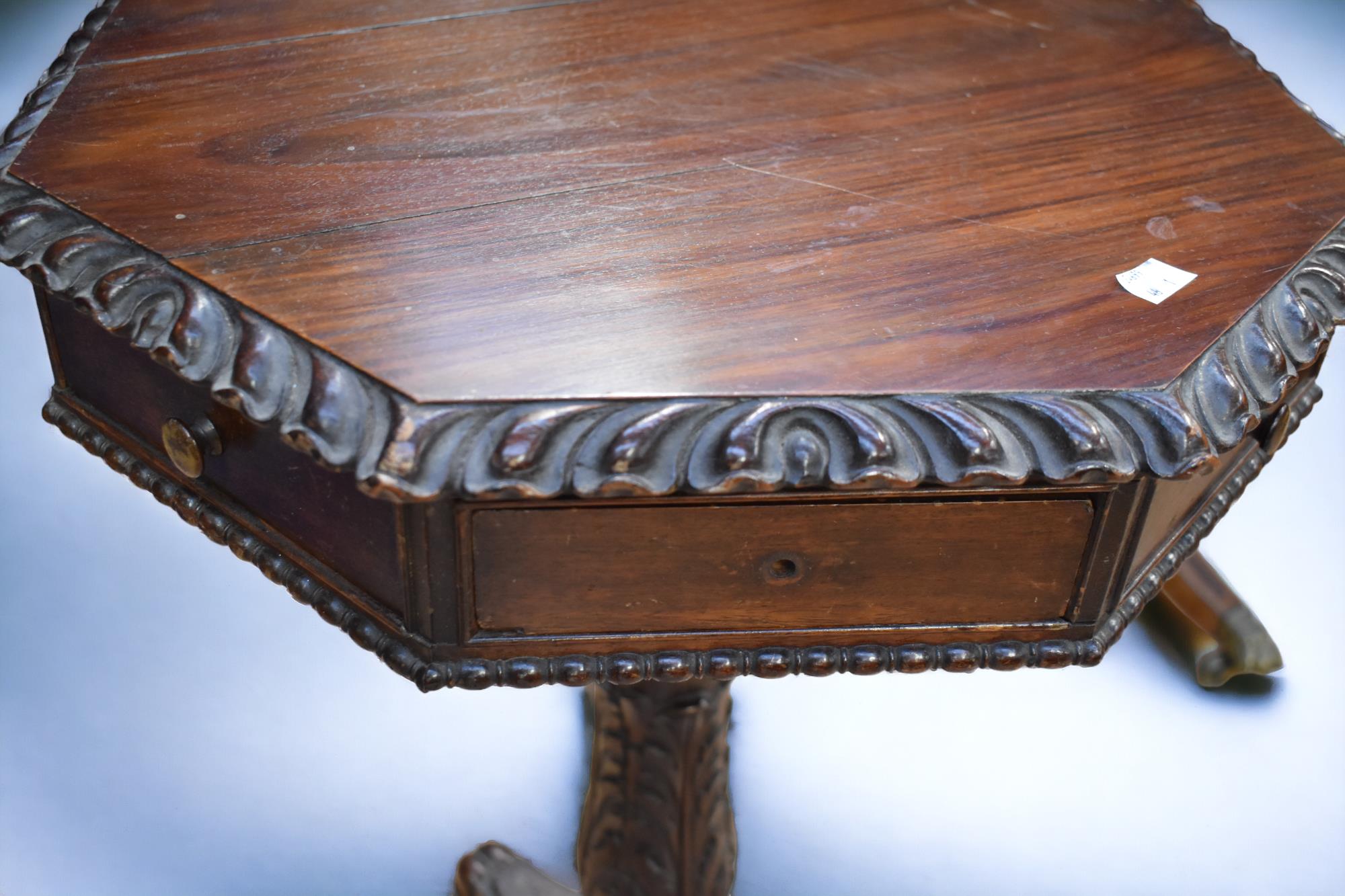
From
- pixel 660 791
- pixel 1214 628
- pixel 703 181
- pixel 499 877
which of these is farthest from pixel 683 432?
pixel 1214 628

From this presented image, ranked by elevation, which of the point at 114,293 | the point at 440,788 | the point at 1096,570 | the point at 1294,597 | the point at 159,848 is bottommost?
the point at 159,848

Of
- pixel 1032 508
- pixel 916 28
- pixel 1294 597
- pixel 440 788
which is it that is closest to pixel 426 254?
pixel 1032 508

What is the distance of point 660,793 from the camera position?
3.37 ft

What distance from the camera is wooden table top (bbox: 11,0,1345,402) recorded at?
68 cm

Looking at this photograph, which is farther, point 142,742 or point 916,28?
point 142,742

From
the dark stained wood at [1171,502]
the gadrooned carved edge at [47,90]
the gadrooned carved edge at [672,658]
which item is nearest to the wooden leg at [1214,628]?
the dark stained wood at [1171,502]

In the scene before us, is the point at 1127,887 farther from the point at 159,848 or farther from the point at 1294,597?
the point at 159,848

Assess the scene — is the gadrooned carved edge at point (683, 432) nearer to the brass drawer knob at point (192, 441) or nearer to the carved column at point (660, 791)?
the brass drawer knob at point (192, 441)

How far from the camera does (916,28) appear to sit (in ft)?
3.37

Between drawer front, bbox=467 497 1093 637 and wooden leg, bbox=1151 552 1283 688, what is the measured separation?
71 centimetres

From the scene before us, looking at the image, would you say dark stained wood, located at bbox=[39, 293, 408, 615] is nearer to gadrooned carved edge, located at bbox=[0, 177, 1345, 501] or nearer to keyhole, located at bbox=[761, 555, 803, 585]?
gadrooned carved edge, located at bbox=[0, 177, 1345, 501]

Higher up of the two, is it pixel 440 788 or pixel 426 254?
pixel 426 254

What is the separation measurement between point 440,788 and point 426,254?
673 mm

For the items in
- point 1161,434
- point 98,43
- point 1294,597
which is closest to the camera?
point 1161,434
